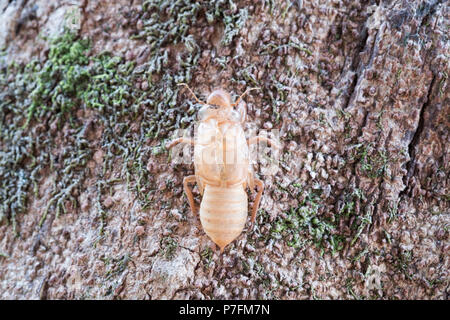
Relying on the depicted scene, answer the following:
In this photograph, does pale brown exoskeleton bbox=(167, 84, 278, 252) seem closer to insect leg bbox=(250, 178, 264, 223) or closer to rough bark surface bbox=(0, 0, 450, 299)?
insect leg bbox=(250, 178, 264, 223)

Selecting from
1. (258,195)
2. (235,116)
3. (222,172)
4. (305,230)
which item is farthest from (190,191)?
(305,230)

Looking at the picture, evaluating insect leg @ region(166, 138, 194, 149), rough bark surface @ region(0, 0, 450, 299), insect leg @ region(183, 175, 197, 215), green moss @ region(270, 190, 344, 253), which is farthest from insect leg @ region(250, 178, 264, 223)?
insect leg @ region(166, 138, 194, 149)

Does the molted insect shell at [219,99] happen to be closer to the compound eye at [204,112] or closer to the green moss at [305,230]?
the compound eye at [204,112]

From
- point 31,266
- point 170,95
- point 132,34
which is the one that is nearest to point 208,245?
point 170,95

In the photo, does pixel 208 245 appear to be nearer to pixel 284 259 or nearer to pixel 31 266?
pixel 284 259

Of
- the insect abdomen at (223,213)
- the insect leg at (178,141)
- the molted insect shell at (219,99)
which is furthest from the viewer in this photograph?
the insect leg at (178,141)

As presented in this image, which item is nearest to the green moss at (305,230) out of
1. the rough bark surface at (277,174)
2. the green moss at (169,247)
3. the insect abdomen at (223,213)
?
the rough bark surface at (277,174)
